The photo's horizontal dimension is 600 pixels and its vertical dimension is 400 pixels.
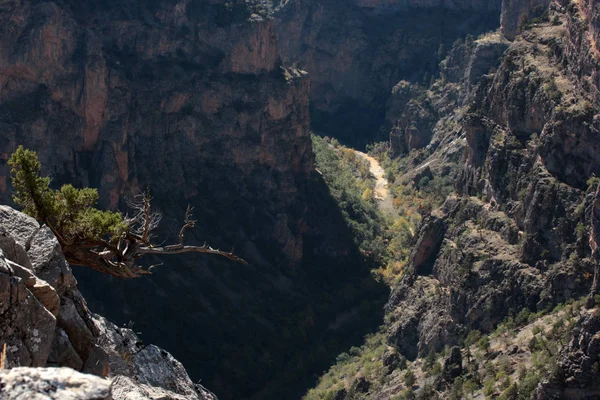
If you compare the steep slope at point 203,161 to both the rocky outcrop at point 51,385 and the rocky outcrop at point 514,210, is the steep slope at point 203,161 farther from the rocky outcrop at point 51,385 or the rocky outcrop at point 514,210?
the rocky outcrop at point 51,385

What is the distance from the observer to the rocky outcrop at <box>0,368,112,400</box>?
1448 centimetres

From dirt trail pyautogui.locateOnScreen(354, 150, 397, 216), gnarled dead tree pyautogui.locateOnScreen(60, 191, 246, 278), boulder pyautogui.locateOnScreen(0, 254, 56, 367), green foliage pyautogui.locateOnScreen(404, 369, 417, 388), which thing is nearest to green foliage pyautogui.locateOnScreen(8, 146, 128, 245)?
gnarled dead tree pyautogui.locateOnScreen(60, 191, 246, 278)

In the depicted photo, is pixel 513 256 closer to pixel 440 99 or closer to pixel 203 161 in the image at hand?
pixel 203 161

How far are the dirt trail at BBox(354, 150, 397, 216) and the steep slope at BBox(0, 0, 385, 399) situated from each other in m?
20.2

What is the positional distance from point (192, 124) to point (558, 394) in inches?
2688

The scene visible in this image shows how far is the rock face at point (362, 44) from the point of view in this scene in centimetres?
19038

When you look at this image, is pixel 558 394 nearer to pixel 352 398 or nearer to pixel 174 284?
pixel 352 398

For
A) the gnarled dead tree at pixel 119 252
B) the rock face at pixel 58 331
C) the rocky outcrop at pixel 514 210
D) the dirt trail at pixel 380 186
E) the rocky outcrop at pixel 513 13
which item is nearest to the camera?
the rock face at pixel 58 331

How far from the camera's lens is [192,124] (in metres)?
114

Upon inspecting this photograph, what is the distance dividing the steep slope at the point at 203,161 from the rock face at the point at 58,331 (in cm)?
6408

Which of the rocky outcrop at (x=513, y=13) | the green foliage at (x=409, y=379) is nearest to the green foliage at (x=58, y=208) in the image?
the green foliage at (x=409, y=379)

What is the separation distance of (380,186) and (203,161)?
163 ft

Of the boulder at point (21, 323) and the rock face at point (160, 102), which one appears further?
the rock face at point (160, 102)

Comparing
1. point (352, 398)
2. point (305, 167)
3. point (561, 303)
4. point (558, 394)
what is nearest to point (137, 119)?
point (305, 167)
